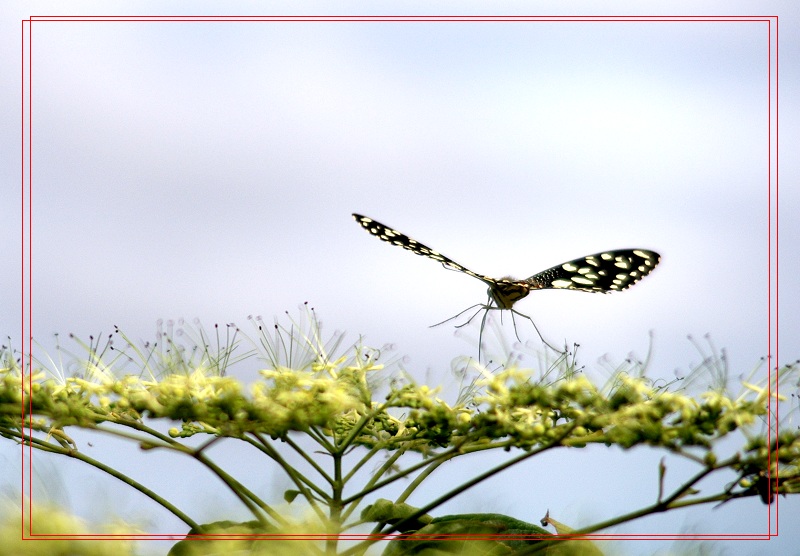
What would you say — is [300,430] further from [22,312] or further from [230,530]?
[22,312]

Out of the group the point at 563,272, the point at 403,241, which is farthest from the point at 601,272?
the point at 403,241

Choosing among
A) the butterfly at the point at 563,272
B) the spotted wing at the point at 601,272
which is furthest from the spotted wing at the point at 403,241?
the spotted wing at the point at 601,272

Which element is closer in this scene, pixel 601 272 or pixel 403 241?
pixel 403 241

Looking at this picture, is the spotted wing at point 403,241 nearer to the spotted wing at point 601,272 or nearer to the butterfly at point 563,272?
the butterfly at point 563,272

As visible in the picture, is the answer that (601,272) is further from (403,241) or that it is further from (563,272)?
(403,241)

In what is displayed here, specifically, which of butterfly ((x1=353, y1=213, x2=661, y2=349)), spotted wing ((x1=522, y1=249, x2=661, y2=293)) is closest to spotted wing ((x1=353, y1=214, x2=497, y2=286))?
butterfly ((x1=353, y1=213, x2=661, y2=349))

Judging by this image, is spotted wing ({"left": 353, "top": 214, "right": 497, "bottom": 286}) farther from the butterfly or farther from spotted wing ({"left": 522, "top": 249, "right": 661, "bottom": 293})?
spotted wing ({"left": 522, "top": 249, "right": 661, "bottom": 293})

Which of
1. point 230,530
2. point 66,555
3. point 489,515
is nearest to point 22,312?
point 66,555
